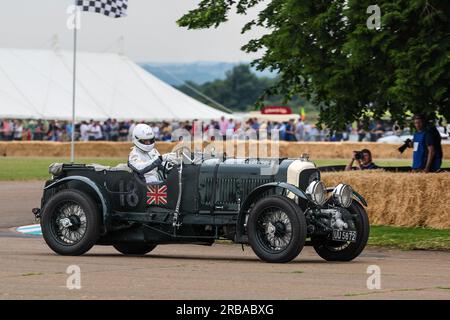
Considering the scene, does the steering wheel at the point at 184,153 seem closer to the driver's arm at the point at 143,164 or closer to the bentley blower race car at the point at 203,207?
the bentley blower race car at the point at 203,207

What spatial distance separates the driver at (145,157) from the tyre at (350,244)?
6.58 feet

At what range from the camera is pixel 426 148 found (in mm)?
18125

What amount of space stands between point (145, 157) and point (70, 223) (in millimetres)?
1180

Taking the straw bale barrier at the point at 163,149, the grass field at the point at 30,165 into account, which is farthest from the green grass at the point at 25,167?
the straw bale barrier at the point at 163,149

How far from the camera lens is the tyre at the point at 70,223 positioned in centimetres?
1279

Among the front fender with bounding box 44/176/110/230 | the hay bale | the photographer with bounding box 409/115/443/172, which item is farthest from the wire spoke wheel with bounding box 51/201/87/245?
the photographer with bounding box 409/115/443/172

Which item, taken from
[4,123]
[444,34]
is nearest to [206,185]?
[444,34]

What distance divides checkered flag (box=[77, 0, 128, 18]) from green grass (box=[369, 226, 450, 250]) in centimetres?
1363

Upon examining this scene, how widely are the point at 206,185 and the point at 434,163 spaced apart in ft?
20.5

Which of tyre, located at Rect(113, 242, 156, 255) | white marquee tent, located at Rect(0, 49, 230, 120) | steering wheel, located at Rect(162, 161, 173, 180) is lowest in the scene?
tyre, located at Rect(113, 242, 156, 255)

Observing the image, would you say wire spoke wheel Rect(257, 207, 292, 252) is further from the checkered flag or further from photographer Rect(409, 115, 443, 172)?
the checkered flag

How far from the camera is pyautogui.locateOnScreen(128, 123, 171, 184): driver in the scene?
13125 mm

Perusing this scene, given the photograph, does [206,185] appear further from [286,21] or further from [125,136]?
[125,136]

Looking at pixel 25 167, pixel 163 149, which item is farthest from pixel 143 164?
pixel 163 149
